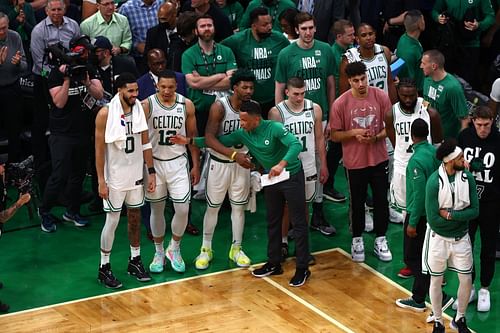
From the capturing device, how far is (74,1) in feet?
46.0

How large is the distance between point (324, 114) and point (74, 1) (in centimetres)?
426

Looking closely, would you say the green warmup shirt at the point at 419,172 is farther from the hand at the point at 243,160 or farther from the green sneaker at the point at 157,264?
the green sneaker at the point at 157,264

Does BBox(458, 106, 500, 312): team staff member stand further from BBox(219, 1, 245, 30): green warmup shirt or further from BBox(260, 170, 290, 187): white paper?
BBox(219, 1, 245, 30): green warmup shirt

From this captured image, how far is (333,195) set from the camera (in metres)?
12.7

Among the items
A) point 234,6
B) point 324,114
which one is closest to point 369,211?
point 324,114

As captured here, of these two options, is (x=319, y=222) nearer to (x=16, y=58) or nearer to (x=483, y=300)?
(x=483, y=300)

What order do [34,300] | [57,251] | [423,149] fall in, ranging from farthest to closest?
1. [57,251]
2. [34,300]
3. [423,149]

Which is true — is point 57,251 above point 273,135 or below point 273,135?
below

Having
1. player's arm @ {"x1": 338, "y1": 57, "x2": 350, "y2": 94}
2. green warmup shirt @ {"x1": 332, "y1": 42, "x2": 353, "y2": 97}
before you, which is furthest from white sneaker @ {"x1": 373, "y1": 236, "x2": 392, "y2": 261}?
green warmup shirt @ {"x1": 332, "y1": 42, "x2": 353, "y2": 97}

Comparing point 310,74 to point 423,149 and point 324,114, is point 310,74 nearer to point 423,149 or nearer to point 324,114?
point 324,114

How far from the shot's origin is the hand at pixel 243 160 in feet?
33.9

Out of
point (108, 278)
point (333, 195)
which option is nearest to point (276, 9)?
point (333, 195)

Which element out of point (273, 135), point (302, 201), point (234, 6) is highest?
point (234, 6)

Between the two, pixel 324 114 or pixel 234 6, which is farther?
pixel 234 6
